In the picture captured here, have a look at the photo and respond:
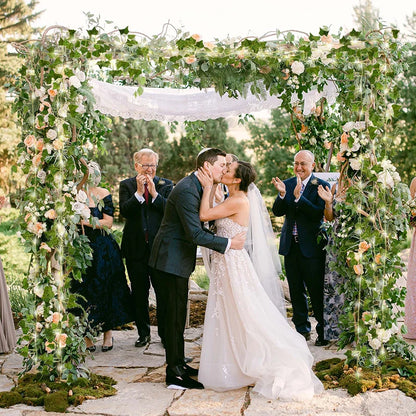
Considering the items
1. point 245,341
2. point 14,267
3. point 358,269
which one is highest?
point 358,269

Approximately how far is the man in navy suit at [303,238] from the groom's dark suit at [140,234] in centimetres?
116

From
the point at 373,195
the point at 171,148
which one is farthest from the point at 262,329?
the point at 171,148

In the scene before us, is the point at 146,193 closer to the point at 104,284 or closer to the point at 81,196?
the point at 104,284

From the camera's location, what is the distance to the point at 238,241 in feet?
14.7

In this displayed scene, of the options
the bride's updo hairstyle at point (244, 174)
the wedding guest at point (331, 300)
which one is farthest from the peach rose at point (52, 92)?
the wedding guest at point (331, 300)

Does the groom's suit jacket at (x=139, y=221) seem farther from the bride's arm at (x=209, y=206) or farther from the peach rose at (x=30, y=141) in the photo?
the peach rose at (x=30, y=141)

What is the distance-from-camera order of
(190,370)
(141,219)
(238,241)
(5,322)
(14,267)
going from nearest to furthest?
1. (238,241)
2. (190,370)
3. (5,322)
4. (141,219)
5. (14,267)

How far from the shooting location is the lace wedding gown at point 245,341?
420 cm

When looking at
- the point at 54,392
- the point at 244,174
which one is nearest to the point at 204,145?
the point at 244,174

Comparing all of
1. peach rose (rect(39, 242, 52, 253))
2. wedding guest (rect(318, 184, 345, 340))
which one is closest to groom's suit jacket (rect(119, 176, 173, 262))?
peach rose (rect(39, 242, 52, 253))

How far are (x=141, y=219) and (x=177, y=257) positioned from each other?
130cm

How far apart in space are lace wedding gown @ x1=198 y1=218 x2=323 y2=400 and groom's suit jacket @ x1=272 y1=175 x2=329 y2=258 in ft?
3.85

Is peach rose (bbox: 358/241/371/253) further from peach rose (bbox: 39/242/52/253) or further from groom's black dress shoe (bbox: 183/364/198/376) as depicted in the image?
peach rose (bbox: 39/242/52/253)

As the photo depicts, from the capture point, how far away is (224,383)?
430cm
